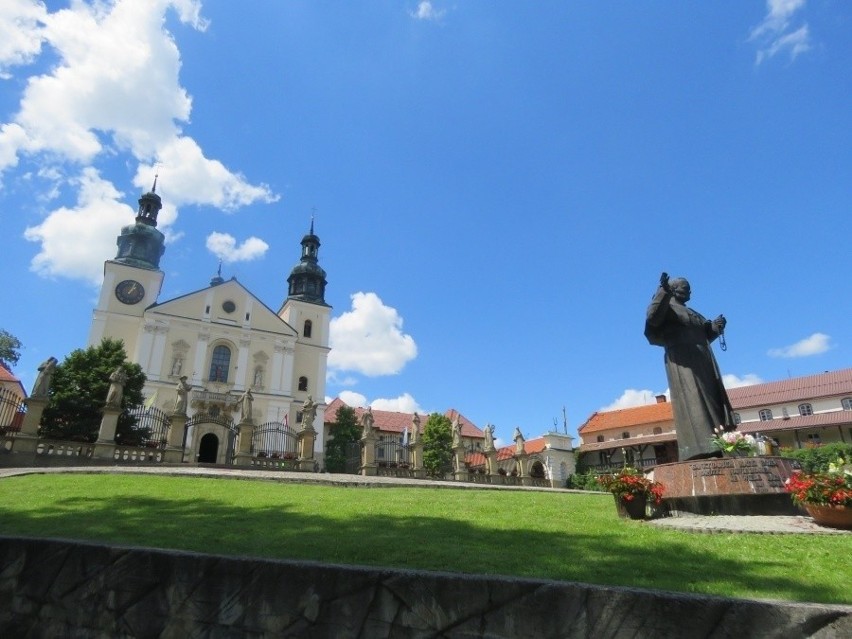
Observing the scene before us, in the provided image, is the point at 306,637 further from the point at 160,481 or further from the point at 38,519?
the point at 160,481

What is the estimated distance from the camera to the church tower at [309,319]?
4819cm

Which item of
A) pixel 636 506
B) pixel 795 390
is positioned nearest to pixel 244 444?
pixel 636 506

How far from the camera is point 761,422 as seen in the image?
46.1 metres

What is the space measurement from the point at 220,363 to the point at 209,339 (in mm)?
2219

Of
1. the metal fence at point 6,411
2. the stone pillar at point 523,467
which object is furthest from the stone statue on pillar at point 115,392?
the stone pillar at point 523,467

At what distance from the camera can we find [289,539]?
5625 millimetres

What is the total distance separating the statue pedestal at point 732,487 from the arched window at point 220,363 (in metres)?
41.2

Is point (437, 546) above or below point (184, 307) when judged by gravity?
below

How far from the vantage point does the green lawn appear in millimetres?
4180

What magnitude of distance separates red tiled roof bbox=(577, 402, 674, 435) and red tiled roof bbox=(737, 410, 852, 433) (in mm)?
7008

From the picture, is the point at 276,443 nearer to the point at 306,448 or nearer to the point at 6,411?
the point at 306,448

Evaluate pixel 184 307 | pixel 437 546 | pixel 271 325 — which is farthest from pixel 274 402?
pixel 437 546

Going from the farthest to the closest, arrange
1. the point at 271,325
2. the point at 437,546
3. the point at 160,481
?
the point at 271,325 → the point at 160,481 → the point at 437,546

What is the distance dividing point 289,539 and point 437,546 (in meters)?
1.59
